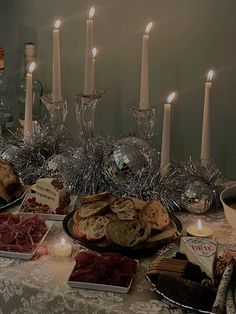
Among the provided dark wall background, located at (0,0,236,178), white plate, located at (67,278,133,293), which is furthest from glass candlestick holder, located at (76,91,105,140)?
white plate, located at (67,278,133,293)

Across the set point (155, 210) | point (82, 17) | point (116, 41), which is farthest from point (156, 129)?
point (155, 210)

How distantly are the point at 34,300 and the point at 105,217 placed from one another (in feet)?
0.67

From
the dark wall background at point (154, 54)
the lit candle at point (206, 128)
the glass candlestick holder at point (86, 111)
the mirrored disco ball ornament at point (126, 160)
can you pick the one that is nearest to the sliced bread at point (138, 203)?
the mirrored disco ball ornament at point (126, 160)

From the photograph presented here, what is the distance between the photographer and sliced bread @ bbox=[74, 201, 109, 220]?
1204 mm

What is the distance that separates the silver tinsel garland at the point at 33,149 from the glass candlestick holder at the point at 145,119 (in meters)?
0.20

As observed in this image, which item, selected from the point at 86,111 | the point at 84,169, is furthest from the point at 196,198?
the point at 86,111

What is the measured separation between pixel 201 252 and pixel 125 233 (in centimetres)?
15

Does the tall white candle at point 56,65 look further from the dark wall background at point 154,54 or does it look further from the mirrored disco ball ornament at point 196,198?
the mirrored disco ball ornament at point 196,198

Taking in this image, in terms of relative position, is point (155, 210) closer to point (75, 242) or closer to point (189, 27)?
point (75, 242)

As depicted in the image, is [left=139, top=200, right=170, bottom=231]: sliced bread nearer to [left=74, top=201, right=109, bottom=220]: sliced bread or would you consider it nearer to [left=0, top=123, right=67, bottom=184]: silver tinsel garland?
[left=74, top=201, right=109, bottom=220]: sliced bread

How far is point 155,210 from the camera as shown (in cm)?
122

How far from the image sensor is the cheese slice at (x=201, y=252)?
1042 mm

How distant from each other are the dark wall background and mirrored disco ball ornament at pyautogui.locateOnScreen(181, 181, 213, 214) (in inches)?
15.1

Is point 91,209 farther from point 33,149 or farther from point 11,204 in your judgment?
point 33,149
